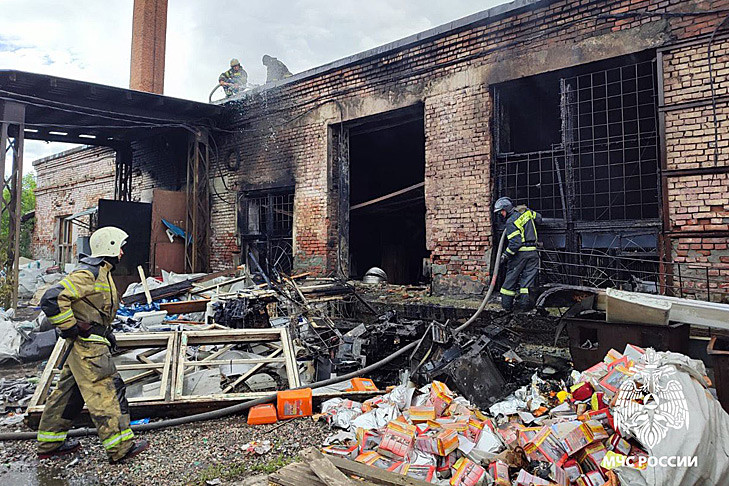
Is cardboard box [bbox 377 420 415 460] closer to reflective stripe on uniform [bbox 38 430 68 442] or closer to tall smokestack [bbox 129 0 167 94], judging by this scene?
reflective stripe on uniform [bbox 38 430 68 442]

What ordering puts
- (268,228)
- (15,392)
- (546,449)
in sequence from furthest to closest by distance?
(268,228) < (15,392) < (546,449)

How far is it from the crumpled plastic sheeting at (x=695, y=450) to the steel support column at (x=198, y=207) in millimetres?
10329

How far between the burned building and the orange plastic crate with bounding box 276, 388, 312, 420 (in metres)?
3.69

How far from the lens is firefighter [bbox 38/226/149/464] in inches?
136

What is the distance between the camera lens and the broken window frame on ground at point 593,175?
19.8 ft

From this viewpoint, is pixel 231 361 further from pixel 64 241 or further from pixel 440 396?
pixel 64 241

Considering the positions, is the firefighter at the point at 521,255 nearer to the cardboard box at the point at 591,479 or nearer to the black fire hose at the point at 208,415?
the black fire hose at the point at 208,415

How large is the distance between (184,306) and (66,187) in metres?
12.9

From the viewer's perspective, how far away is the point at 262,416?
4.19m

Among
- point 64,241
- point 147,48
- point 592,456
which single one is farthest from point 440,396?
point 147,48

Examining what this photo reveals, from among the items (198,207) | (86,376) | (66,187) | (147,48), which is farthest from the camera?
(147,48)

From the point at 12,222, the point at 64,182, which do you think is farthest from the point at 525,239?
the point at 64,182

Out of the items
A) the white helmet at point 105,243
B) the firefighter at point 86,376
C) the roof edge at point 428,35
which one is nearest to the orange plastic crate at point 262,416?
the firefighter at point 86,376

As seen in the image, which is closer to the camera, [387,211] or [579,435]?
[579,435]
